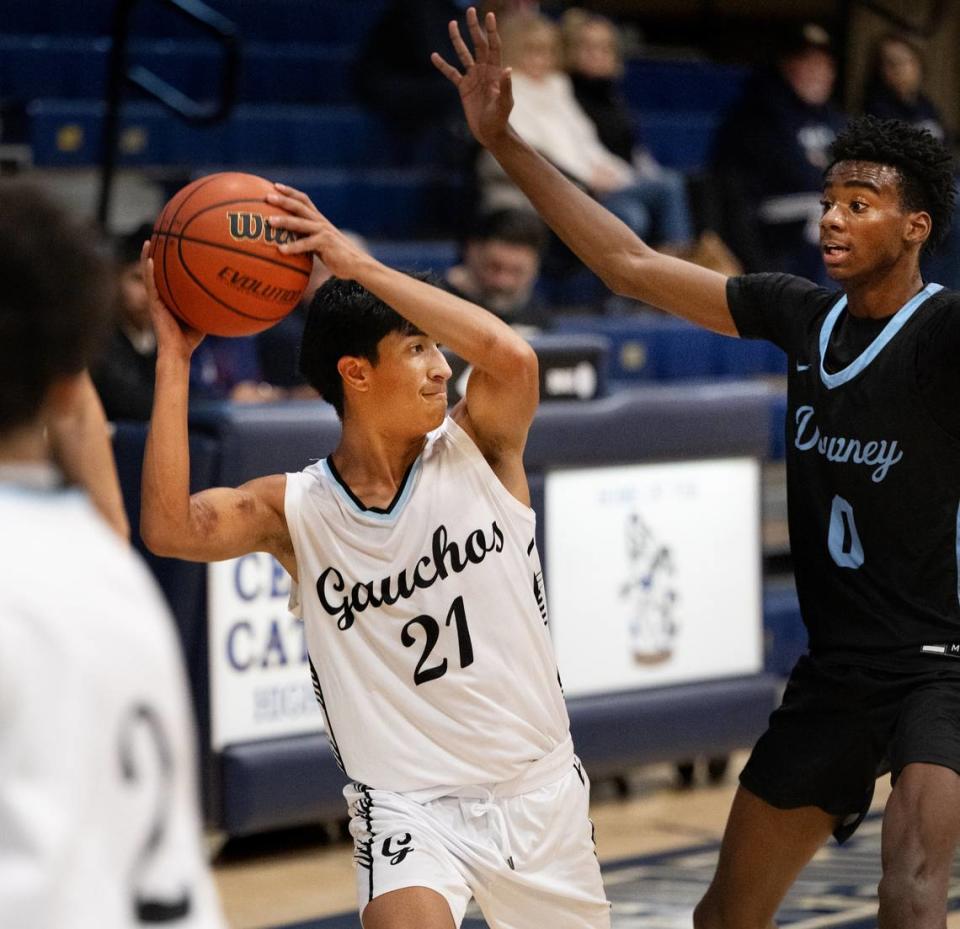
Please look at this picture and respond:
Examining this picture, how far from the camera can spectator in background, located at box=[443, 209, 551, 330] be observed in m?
6.99

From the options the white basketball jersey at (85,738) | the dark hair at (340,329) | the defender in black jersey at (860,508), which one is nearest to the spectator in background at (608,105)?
the defender in black jersey at (860,508)

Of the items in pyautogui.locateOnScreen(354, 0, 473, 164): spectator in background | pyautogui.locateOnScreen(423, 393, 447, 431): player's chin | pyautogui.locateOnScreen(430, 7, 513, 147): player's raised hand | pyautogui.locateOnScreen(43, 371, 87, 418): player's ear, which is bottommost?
pyautogui.locateOnScreen(423, 393, 447, 431): player's chin

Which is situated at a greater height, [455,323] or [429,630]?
[455,323]

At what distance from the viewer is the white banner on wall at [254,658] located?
5582 millimetres

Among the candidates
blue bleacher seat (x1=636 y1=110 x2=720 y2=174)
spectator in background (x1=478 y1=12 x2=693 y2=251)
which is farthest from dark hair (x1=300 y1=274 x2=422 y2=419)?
blue bleacher seat (x1=636 y1=110 x2=720 y2=174)

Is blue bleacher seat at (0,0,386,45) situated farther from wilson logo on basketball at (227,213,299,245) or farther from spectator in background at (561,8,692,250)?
wilson logo on basketball at (227,213,299,245)

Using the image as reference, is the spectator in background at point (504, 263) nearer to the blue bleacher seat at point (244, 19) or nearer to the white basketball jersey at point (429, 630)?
the blue bleacher seat at point (244, 19)

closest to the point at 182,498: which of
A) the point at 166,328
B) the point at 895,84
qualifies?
the point at 166,328

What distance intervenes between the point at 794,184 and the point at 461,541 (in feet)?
21.8

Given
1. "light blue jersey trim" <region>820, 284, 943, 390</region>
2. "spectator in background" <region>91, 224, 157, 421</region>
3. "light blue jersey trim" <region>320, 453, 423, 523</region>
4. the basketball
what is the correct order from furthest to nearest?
"spectator in background" <region>91, 224, 157, 421</region>, "light blue jersey trim" <region>820, 284, 943, 390</region>, "light blue jersey trim" <region>320, 453, 423, 523</region>, the basketball

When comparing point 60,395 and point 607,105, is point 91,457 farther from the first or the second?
point 607,105

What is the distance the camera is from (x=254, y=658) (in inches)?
223

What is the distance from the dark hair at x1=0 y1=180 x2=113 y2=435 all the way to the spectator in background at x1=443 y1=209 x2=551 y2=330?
5147mm

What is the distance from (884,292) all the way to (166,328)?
4.70 feet
